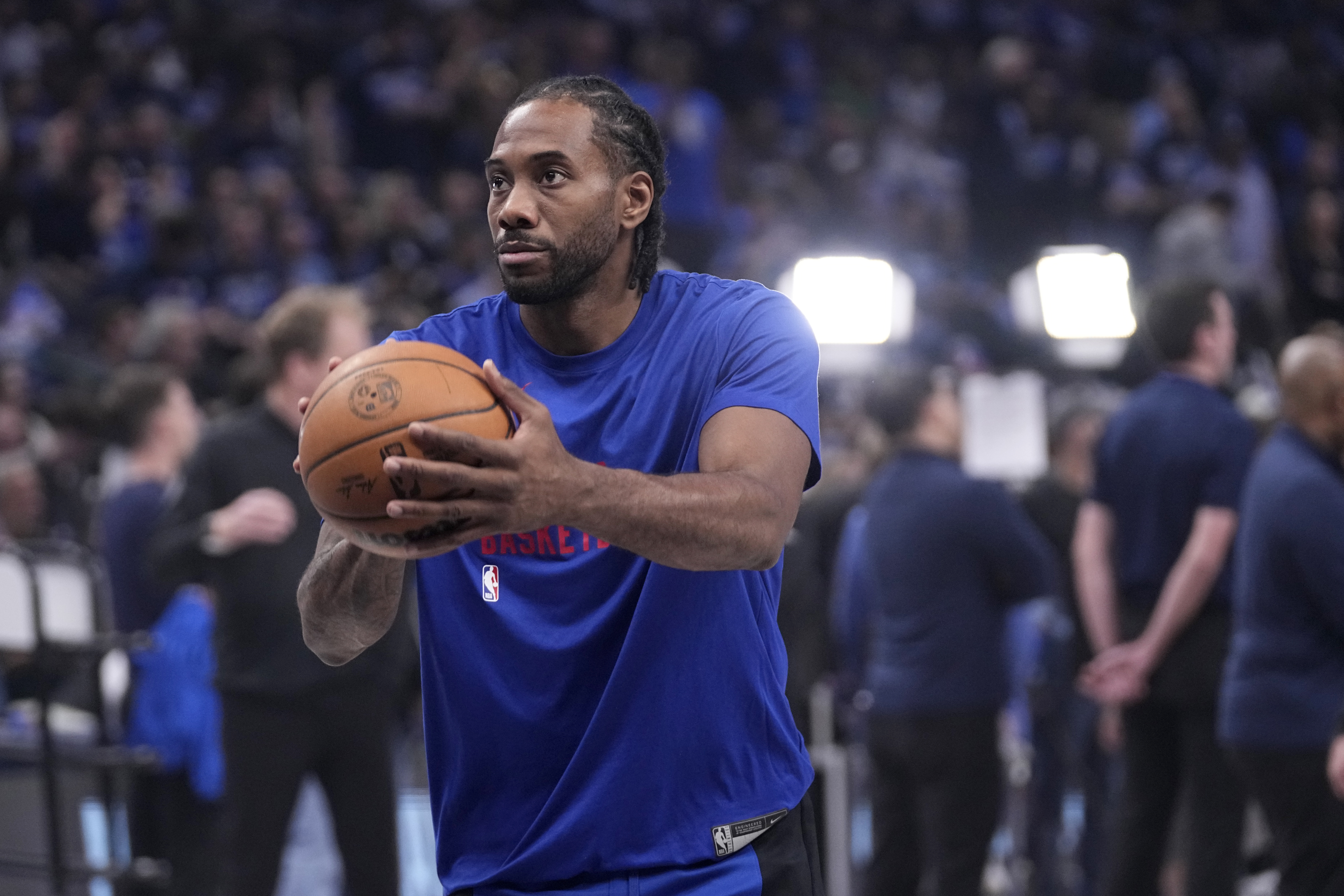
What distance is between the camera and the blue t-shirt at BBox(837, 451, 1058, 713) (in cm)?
546

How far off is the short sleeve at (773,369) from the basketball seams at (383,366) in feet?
1.24

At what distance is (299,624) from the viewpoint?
474 centimetres

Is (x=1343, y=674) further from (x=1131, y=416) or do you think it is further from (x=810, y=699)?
(x=810, y=699)

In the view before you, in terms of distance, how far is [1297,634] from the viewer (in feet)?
14.4

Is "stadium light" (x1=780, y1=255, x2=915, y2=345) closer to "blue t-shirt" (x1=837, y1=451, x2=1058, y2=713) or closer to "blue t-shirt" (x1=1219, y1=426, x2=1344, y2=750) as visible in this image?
"blue t-shirt" (x1=837, y1=451, x2=1058, y2=713)

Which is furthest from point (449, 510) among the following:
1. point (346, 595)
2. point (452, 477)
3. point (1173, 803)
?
point (1173, 803)

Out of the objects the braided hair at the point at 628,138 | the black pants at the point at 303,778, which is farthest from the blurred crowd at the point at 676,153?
the braided hair at the point at 628,138

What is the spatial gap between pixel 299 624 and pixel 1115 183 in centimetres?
1056

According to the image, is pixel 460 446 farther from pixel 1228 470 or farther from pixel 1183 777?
pixel 1183 777

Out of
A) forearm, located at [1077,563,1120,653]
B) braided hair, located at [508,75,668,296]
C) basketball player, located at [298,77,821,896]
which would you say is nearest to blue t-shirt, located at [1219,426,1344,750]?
forearm, located at [1077,563,1120,653]

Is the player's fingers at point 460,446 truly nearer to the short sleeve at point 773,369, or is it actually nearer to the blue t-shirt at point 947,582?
the short sleeve at point 773,369

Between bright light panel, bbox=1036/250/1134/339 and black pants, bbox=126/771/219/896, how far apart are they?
4615 millimetres

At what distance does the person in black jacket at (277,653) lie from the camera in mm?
4539

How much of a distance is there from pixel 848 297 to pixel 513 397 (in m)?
5.29
